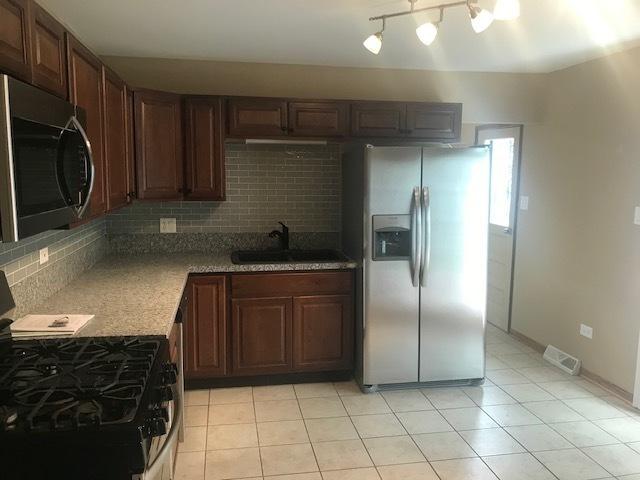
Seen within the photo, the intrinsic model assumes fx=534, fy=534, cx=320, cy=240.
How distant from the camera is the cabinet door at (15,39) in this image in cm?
149

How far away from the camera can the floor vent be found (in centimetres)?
395

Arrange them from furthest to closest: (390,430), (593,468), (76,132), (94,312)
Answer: (390,430) < (593,468) < (94,312) < (76,132)

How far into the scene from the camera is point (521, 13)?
2748 millimetres

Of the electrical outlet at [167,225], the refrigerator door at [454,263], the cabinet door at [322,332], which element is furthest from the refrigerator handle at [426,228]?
the electrical outlet at [167,225]

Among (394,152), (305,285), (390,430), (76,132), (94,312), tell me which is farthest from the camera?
(305,285)

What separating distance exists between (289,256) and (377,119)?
1.19 metres

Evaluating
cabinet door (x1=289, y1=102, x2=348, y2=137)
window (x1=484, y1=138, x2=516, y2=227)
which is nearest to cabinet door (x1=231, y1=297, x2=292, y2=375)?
cabinet door (x1=289, y1=102, x2=348, y2=137)

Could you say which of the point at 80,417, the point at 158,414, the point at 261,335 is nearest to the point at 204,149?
the point at 261,335

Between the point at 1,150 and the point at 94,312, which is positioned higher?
the point at 1,150

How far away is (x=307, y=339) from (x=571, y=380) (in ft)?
6.37

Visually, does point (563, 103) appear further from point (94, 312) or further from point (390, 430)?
point (94, 312)

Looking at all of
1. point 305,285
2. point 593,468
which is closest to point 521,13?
point 305,285

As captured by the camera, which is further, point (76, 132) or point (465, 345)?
point (465, 345)

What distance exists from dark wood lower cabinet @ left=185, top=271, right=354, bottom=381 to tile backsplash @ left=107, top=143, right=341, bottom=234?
0.66 m
